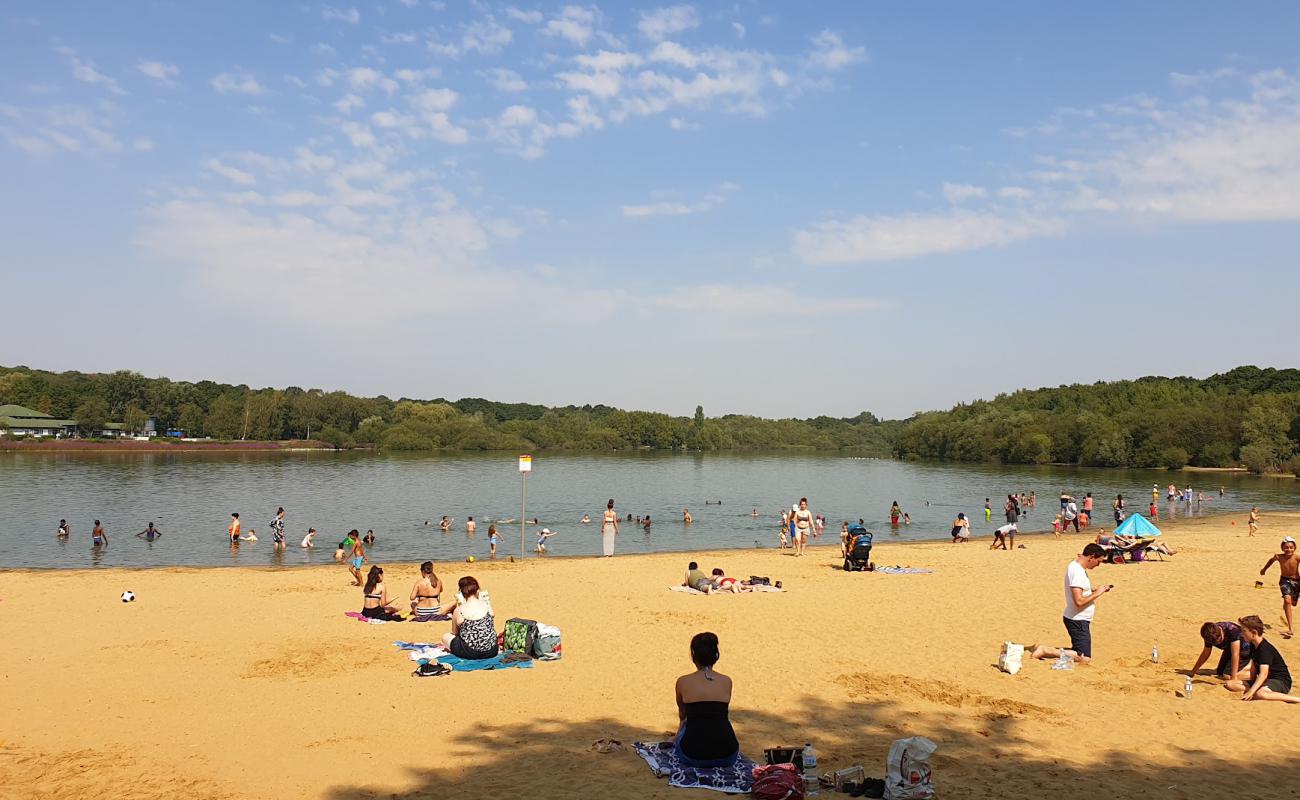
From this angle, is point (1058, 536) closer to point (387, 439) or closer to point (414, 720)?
point (414, 720)

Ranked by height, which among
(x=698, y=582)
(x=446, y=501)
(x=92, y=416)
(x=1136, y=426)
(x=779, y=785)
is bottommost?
(x=446, y=501)

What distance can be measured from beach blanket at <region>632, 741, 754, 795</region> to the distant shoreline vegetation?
105 metres

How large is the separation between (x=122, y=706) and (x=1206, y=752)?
12.2 meters

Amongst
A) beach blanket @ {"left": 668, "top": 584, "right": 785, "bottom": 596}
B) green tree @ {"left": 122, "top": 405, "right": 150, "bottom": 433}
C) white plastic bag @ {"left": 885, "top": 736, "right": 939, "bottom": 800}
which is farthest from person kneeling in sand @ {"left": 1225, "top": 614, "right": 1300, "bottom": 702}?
green tree @ {"left": 122, "top": 405, "right": 150, "bottom": 433}

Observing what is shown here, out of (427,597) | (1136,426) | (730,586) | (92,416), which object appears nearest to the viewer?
(427,597)

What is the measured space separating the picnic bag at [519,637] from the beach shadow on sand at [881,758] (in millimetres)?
2712

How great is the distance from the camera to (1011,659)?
37.2 ft

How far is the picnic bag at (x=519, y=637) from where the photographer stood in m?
12.0

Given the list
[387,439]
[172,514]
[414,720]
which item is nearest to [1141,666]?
[414,720]

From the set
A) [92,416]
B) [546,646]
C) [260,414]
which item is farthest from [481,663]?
[92,416]

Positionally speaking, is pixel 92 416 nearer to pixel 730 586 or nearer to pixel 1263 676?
pixel 730 586

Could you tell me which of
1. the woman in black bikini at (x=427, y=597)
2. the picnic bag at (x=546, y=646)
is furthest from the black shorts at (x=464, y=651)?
the woman in black bikini at (x=427, y=597)

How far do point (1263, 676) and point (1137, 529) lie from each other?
13.5m

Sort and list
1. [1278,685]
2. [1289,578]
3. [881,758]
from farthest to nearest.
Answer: [1289,578] → [1278,685] → [881,758]
